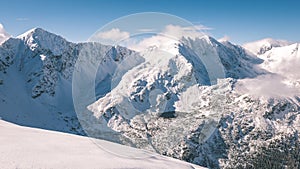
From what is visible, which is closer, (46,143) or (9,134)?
(46,143)

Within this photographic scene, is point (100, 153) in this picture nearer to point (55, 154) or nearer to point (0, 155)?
point (55, 154)

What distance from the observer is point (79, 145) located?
52.9m

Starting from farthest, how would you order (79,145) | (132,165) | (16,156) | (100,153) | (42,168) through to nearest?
(79,145) < (100,153) < (132,165) < (16,156) < (42,168)

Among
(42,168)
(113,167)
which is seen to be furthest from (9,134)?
(113,167)

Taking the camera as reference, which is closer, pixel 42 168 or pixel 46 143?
pixel 42 168

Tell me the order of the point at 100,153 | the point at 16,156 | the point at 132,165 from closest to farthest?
the point at 16,156 < the point at 132,165 < the point at 100,153

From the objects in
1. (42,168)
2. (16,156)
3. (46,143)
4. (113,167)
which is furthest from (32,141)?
(113,167)

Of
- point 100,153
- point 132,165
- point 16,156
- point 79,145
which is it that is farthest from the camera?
point 79,145

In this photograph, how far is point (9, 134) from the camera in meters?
54.4

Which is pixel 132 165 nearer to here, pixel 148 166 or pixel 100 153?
pixel 148 166

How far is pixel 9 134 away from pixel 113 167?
24659 millimetres

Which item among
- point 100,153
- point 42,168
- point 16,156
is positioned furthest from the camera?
point 100,153

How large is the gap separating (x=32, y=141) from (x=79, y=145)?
770 centimetres

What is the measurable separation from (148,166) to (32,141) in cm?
2043
